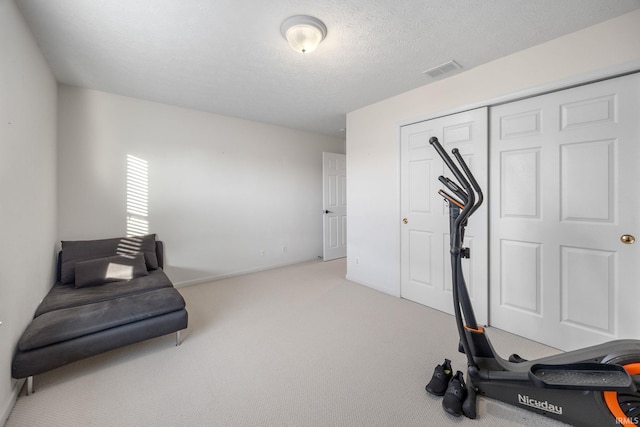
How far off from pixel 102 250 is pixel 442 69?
397cm

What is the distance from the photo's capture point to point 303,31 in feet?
6.10

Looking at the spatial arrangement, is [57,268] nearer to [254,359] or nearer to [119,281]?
[119,281]

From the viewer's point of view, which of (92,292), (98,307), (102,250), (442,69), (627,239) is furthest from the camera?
(102,250)

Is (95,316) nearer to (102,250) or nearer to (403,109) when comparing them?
(102,250)

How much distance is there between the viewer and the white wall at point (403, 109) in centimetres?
186

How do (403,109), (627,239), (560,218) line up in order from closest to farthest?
(627,239), (560,218), (403,109)

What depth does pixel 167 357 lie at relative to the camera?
2.03 meters

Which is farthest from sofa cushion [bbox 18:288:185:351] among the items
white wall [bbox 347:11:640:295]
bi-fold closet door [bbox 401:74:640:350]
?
bi-fold closet door [bbox 401:74:640:350]

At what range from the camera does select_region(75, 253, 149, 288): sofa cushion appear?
2.49m

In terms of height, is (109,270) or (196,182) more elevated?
(196,182)

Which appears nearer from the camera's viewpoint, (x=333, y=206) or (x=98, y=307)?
(x=98, y=307)

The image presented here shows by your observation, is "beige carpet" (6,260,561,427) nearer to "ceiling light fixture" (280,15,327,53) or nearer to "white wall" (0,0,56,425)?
"white wall" (0,0,56,425)

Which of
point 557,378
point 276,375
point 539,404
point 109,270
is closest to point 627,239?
point 557,378

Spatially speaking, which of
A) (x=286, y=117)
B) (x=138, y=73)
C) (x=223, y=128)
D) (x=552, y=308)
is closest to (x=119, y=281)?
(x=138, y=73)
